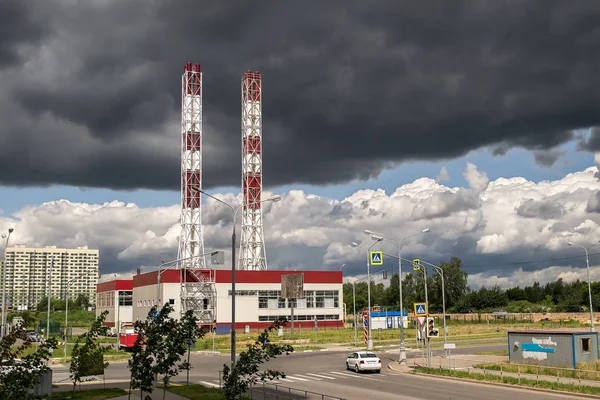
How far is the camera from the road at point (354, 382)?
31362 mm

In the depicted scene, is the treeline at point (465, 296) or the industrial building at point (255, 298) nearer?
the industrial building at point (255, 298)

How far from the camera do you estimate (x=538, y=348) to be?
4109cm

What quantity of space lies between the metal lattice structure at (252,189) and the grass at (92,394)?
75.4 meters

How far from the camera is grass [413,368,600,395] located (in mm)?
31073

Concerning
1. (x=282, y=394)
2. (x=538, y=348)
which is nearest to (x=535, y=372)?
(x=538, y=348)

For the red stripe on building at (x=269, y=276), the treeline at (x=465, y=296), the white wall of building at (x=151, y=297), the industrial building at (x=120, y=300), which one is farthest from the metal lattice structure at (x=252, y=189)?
the treeline at (x=465, y=296)

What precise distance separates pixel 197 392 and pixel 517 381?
55.6 feet

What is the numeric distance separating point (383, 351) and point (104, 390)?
1377 inches

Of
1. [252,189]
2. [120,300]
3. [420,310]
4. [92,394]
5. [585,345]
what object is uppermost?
[252,189]

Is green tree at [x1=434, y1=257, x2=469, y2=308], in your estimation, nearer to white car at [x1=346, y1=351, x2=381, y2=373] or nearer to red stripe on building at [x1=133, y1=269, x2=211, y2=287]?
red stripe on building at [x1=133, y1=269, x2=211, y2=287]

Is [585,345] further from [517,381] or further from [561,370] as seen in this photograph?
[517,381]

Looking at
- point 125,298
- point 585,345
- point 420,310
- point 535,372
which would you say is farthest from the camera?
point 125,298

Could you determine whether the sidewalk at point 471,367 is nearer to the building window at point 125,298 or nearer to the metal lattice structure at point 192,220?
the metal lattice structure at point 192,220

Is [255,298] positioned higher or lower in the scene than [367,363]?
higher
